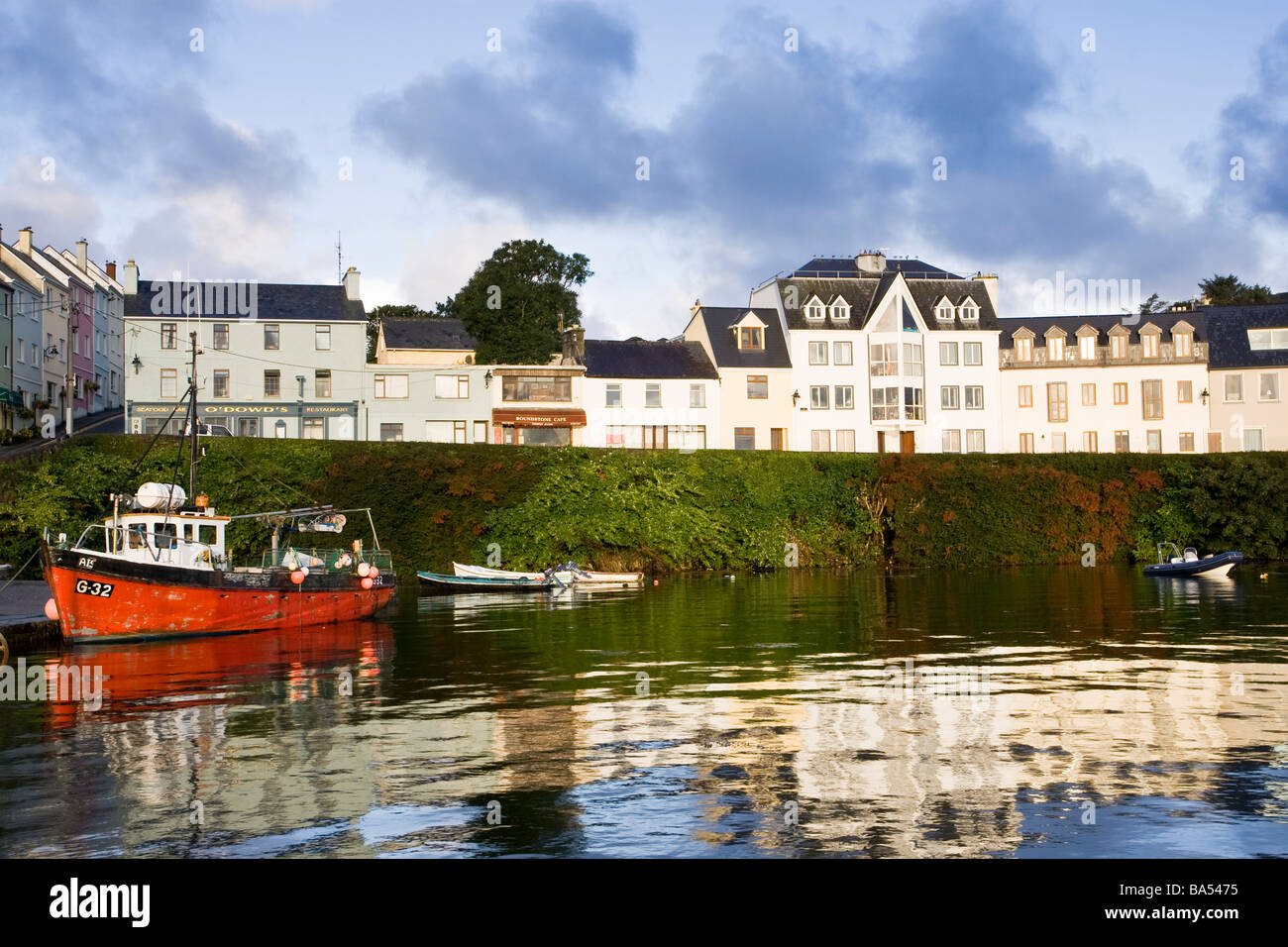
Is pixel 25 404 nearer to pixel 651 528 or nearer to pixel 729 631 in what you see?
pixel 651 528

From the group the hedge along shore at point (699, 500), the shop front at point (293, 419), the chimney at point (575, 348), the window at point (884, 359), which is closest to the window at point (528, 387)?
the chimney at point (575, 348)

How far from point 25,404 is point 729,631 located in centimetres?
6765

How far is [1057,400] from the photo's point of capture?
94125mm

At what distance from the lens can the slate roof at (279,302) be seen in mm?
86062

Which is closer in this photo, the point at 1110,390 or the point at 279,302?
the point at 279,302

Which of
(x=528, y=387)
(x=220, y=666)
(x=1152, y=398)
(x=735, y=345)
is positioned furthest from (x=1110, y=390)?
(x=220, y=666)

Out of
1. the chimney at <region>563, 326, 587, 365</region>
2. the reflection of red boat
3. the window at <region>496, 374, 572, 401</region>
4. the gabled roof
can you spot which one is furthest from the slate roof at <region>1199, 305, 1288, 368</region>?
the reflection of red boat

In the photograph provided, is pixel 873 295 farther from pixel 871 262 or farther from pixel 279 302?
pixel 279 302

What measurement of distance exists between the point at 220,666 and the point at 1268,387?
84.7 metres

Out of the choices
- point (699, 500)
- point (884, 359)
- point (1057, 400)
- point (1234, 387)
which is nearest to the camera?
point (699, 500)

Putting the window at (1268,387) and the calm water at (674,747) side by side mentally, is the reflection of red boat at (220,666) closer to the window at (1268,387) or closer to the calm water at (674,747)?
the calm water at (674,747)

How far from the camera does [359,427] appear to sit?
3376 inches

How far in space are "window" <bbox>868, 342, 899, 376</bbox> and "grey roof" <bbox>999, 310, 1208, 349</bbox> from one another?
10888mm
